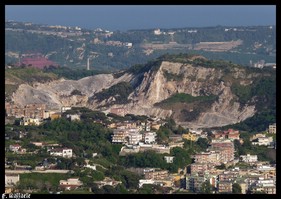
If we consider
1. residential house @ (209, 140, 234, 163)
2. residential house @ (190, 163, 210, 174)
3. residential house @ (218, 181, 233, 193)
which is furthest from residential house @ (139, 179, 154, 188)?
residential house @ (209, 140, 234, 163)

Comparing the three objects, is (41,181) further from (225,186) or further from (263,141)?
(263,141)

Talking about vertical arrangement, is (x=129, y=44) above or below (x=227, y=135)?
above

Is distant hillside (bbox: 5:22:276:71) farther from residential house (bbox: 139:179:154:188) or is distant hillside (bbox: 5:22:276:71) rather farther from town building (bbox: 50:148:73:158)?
residential house (bbox: 139:179:154:188)

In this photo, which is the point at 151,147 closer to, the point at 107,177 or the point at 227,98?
the point at 107,177

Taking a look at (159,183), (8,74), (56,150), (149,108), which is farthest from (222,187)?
(8,74)

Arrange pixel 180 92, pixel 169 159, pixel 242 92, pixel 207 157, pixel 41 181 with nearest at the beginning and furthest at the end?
pixel 41 181 → pixel 169 159 → pixel 207 157 → pixel 242 92 → pixel 180 92

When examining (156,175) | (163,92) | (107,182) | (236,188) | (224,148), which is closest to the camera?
(236,188)

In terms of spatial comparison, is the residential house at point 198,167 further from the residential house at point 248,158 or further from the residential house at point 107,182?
the residential house at point 107,182

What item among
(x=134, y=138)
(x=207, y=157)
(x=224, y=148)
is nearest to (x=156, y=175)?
(x=207, y=157)
